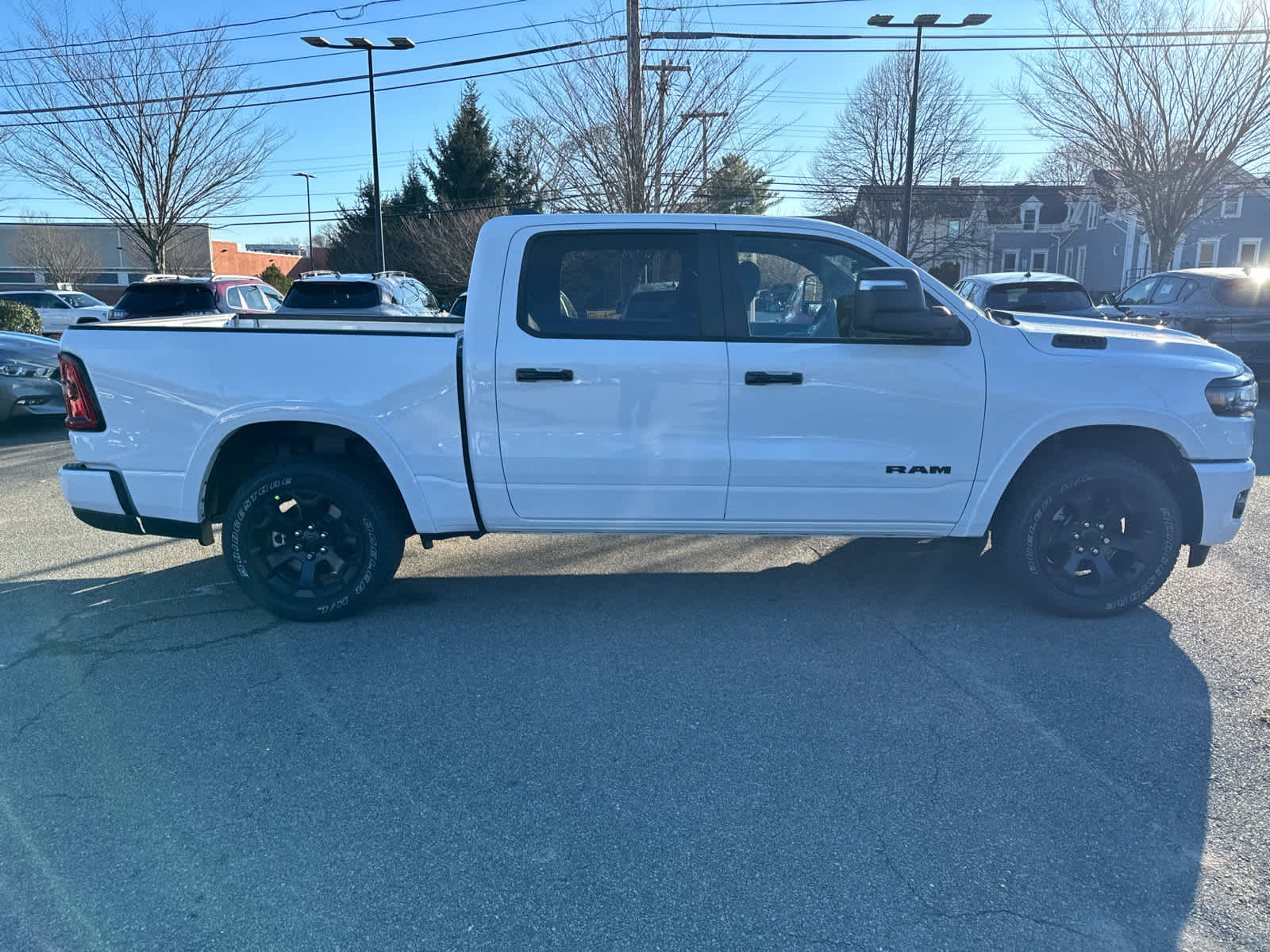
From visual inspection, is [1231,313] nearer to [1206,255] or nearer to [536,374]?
[536,374]

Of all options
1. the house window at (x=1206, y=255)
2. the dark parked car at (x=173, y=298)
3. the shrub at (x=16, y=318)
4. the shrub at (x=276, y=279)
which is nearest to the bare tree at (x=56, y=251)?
the shrub at (x=276, y=279)

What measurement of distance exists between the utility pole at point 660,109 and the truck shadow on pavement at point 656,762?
448 inches

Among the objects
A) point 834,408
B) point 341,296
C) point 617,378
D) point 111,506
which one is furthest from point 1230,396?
point 341,296

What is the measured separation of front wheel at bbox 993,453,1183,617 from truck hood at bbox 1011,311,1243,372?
54 centimetres

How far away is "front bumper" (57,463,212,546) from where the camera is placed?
4520mm

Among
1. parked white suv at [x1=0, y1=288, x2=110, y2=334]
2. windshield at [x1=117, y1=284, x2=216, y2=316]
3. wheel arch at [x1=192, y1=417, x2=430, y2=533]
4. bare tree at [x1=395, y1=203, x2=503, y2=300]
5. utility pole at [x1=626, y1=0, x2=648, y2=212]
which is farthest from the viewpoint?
bare tree at [x1=395, y1=203, x2=503, y2=300]

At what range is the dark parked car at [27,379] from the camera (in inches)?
367

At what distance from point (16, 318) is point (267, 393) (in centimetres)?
1629

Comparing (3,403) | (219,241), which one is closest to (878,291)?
(3,403)

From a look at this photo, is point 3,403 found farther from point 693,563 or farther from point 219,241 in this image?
point 219,241

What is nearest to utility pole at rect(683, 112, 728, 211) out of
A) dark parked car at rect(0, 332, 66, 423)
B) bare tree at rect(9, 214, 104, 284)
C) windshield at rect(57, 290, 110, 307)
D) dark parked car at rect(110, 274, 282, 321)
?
dark parked car at rect(110, 274, 282, 321)

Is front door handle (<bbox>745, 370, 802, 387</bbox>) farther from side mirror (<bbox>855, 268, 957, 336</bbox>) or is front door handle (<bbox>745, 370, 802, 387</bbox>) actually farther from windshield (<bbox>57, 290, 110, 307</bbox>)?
windshield (<bbox>57, 290, 110, 307</bbox>)

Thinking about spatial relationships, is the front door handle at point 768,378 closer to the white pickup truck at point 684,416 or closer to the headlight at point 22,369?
the white pickup truck at point 684,416

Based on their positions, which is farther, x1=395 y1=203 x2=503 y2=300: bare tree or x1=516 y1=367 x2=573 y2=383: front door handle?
x1=395 y1=203 x2=503 y2=300: bare tree
